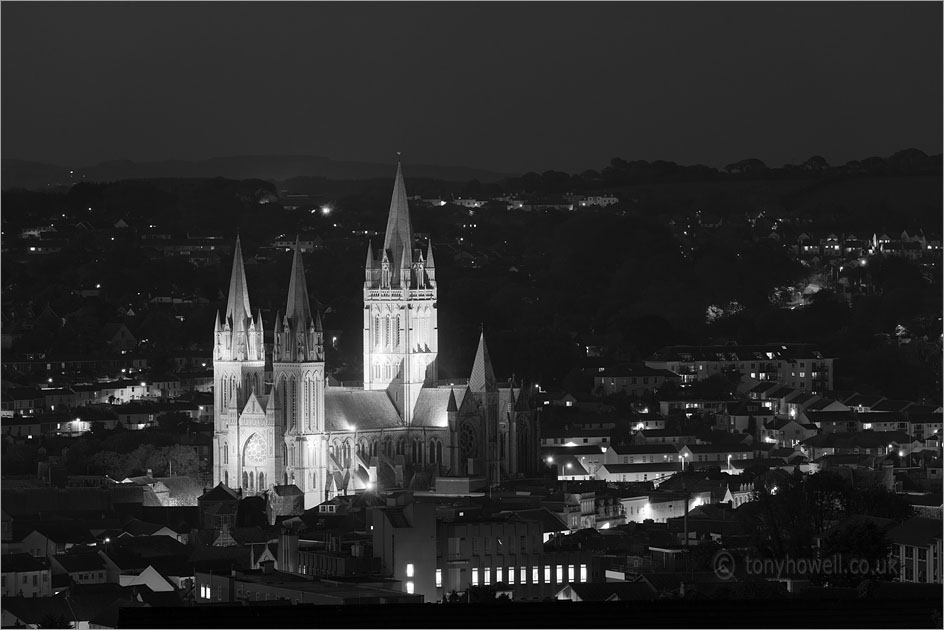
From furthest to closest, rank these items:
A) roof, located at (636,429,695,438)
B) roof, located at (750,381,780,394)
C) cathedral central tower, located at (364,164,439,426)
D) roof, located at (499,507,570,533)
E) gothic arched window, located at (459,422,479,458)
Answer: roof, located at (750,381,780,394) → roof, located at (636,429,695,438) → cathedral central tower, located at (364,164,439,426) → gothic arched window, located at (459,422,479,458) → roof, located at (499,507,570,533)

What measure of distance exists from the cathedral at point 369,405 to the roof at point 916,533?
18.7m

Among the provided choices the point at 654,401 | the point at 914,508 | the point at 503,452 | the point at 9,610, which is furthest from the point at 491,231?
the point at 9,610

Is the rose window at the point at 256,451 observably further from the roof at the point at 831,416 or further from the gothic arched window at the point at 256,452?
the roof at the point at 831,416

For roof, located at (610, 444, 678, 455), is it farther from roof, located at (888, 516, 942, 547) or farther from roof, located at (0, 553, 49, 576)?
roof, located at (888, 516, 942, 547)

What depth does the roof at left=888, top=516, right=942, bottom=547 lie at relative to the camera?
156ft

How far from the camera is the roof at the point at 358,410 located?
69250mm

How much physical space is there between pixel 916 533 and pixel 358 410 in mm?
23817

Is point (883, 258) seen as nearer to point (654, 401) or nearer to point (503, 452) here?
point (654, 401)

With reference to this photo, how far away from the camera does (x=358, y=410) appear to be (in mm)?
70062

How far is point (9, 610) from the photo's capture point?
1844 inches

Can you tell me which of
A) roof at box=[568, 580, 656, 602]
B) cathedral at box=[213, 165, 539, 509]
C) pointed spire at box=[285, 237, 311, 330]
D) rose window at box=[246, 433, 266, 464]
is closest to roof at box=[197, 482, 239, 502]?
cathedral at box=[213, 165, 539, 509]

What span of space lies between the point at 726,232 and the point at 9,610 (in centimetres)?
9470

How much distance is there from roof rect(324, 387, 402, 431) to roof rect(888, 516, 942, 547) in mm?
20989

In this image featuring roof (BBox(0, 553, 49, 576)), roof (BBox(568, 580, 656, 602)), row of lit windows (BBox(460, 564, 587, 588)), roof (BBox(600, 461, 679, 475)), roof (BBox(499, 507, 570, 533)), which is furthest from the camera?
roof (BBox(600, 461, 679, 475))
